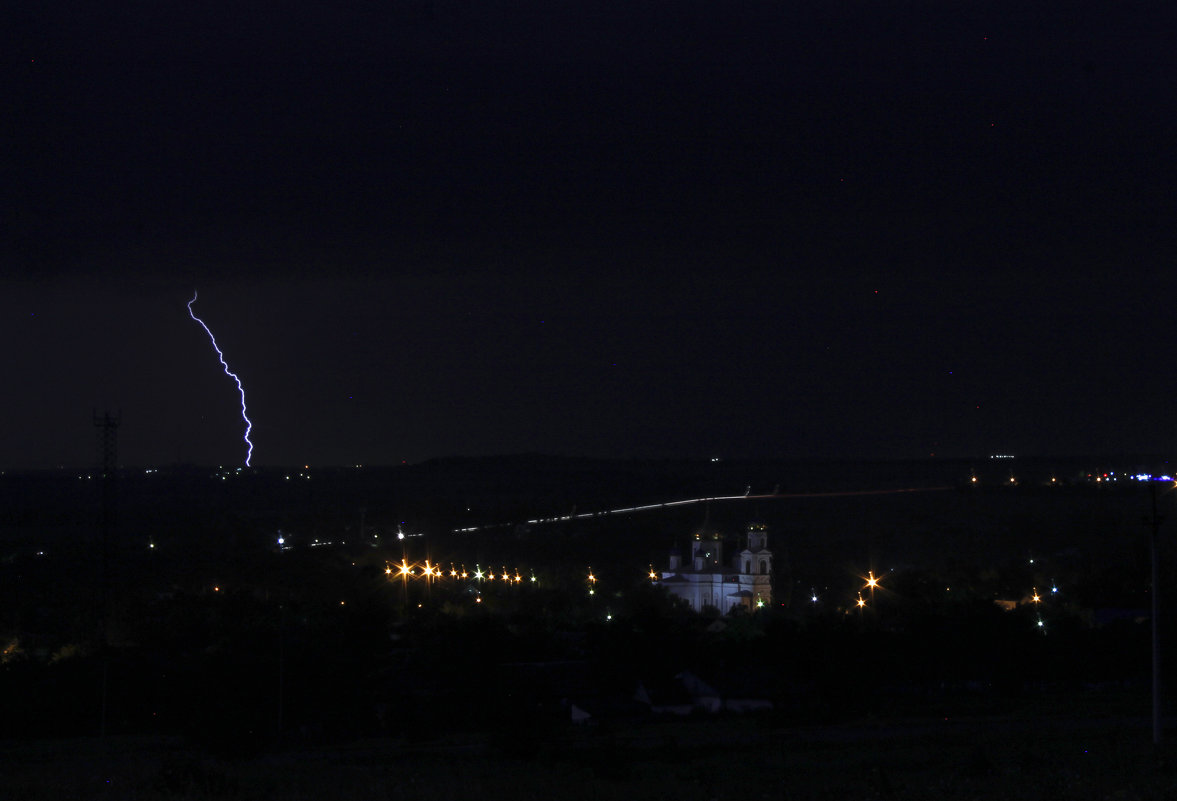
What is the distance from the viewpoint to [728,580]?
31922 mm

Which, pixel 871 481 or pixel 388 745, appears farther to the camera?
pixel 871 481

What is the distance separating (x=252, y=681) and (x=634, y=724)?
5189mm

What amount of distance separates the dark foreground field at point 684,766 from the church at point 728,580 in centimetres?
1604

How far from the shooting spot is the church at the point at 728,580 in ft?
103

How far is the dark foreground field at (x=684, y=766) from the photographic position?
9.09m

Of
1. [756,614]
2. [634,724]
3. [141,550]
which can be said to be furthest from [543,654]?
[141,550]

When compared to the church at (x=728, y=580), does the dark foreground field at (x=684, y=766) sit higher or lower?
lower

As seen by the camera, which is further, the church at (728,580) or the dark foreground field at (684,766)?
the church at (728,580)

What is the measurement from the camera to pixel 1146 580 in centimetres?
2995

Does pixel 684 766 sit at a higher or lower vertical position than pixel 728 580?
lower

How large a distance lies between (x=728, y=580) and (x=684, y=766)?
20991mm

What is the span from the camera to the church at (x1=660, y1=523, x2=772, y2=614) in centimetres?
3128

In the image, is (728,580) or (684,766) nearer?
(684,766)

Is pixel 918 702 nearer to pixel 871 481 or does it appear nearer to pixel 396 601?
pixel 396 601
